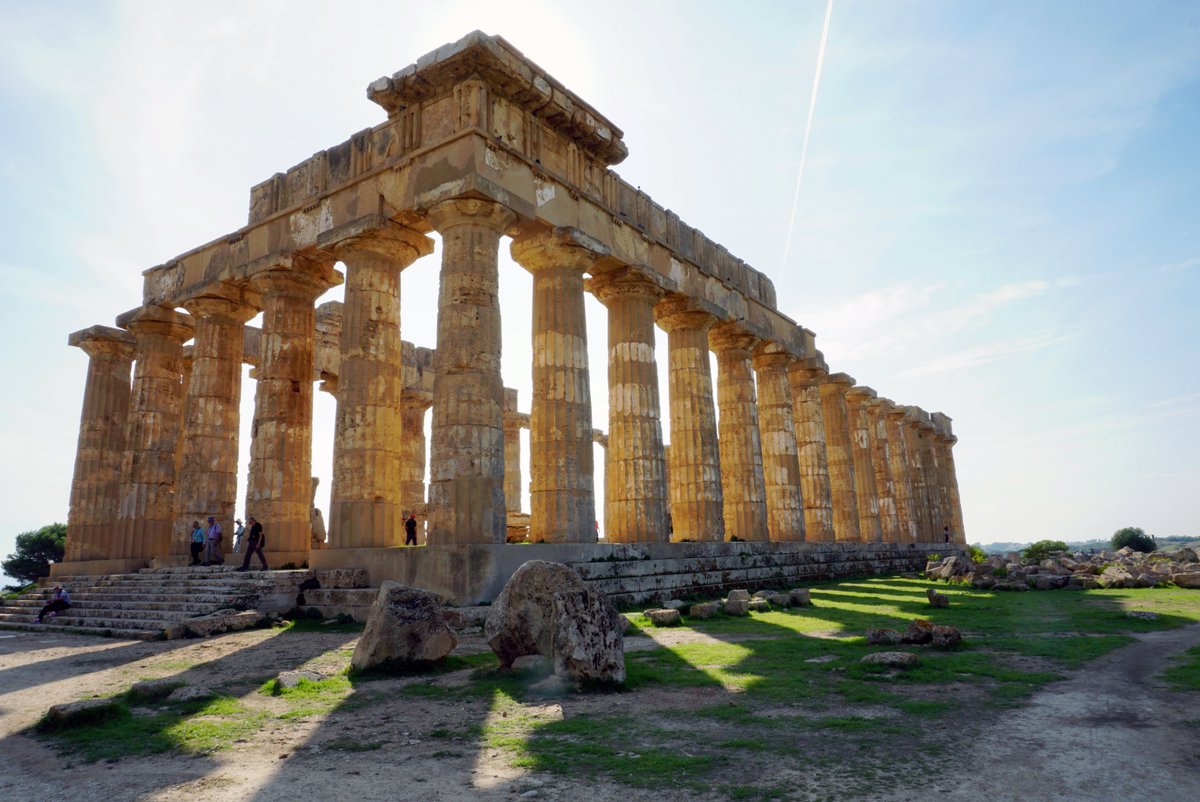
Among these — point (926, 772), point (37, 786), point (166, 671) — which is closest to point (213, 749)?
point (37, 786)

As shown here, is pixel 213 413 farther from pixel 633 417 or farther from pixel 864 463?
pixel 864 463

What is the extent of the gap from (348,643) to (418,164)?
406 inches

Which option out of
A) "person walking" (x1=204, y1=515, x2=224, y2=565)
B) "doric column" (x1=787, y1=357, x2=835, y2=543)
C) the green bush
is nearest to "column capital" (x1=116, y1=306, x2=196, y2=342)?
"person walking" (x1=204, y1=515, x2=224, y2=565)

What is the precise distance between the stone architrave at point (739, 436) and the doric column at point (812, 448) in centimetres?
391

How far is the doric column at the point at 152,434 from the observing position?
21.0 m

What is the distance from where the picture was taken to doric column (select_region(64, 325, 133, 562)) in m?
22.4

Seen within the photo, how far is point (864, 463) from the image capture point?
33.5 m

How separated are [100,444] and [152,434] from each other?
123 inches

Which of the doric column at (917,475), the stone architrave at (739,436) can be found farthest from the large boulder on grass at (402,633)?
the doric column at (917,475)

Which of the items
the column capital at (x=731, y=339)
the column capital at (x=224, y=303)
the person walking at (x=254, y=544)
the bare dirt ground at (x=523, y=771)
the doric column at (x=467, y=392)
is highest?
the column capital at (x=224, y=303)

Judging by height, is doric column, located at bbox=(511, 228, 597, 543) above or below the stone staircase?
above

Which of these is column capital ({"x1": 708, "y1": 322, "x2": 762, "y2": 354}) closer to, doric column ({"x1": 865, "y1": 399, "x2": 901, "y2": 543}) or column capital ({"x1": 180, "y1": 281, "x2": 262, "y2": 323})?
doric column ({"x1": 865, "y1": 399, "x2": 901, "y2": 543})

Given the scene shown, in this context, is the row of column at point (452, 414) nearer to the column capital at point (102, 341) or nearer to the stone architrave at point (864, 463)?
the column capital at point (102, 341)

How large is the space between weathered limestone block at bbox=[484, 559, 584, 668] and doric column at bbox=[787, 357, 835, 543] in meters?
20.1
